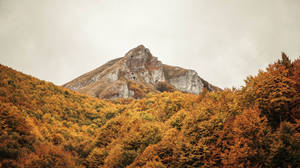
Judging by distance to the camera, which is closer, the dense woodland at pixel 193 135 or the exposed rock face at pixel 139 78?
the dense woodland at pixel 193 135

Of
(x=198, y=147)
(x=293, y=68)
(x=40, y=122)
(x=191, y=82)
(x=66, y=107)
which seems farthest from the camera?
(x=191, y=82)

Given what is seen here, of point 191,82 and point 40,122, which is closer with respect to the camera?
point 40,122

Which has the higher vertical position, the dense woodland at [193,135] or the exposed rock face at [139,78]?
the exposed rock face at [139,78]

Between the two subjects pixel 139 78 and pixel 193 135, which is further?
pixel 139 78

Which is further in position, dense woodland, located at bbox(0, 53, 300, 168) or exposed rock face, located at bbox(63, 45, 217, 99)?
exposed rock face, located at bbox(63, 45, 217, 99)

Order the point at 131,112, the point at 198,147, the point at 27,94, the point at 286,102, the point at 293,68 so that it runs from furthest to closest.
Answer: the point at 131,112
the point at 27,94
the point at 293,68
the point at 198,147
the point at 286,102

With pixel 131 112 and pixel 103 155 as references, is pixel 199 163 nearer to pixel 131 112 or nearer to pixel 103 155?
pixel 103 155

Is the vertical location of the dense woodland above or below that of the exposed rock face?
below

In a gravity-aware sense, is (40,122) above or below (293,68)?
A: below

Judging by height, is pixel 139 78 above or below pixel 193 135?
above

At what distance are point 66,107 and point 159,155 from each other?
37777mm

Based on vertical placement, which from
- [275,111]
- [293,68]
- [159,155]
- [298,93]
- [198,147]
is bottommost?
[159,155]

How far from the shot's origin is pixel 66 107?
A: 53.6 metres

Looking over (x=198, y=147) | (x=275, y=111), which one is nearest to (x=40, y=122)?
(x=198, y=147)
